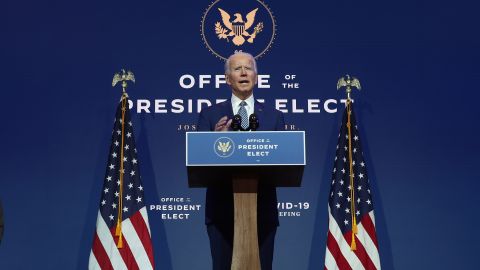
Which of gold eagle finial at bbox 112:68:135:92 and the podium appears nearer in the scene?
the podium

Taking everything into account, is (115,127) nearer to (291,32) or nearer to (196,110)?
(196,110)

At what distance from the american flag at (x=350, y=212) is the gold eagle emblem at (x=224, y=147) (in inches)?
82.0

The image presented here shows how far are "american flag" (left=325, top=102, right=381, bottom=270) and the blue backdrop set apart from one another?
27 cm

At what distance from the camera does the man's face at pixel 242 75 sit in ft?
13.2

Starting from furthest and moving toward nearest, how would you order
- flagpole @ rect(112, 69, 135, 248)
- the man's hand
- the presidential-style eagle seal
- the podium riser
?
1. the presidential-style eagle seal
2. flagpole @ rect(112, 69, 135, 248)
3. the man's hand
4. the podium riser

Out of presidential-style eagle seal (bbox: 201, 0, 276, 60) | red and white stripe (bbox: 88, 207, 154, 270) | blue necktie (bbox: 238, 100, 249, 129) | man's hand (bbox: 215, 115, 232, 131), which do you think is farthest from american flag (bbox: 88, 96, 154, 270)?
man's hand (bbox: 215, 115, 232, 131)

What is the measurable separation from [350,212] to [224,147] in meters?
2.17

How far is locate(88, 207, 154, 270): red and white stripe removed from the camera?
504 cm

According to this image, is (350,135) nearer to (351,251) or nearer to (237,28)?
(351,251)

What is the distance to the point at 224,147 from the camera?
3.24 metres

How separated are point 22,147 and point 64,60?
28.7 inches

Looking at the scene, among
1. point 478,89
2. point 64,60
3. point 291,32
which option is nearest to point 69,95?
point 64,60

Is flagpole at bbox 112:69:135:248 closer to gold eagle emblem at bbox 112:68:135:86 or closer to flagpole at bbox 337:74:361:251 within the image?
gold eagle emblem at bbox 112:68:135:86

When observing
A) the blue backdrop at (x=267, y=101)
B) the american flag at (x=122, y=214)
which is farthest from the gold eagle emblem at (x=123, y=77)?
the blue backdrop at (x=267, y=101)
